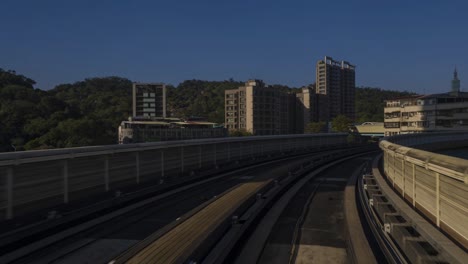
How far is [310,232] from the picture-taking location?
39.1 feet

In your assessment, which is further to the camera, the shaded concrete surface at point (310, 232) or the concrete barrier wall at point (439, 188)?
the shaded concrete surface at point (310, 232)

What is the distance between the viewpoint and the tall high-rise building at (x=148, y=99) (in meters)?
164

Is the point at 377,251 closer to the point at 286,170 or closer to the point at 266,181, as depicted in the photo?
the point at 266,181

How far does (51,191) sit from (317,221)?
9.13m

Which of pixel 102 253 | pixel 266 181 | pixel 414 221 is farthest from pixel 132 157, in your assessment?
pixel 414 221

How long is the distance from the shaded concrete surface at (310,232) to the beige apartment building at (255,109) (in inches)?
5761

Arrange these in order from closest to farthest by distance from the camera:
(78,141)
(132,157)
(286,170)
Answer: (132,157), (286,170), (78,141)

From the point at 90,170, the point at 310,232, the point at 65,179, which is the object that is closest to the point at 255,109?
the point at 90,170

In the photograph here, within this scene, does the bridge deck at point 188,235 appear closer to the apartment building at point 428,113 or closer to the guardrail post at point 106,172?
the guardrail post at point 106,172

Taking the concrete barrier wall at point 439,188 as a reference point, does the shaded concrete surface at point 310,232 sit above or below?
below

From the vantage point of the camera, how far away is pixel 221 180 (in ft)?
75.2

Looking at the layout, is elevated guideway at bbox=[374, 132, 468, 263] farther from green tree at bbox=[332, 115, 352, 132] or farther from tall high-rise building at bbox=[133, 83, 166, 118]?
tall high-rise building at bbox=[133, 83, 166, 118]

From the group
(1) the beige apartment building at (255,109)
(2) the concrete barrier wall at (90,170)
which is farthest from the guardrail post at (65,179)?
(1) the beige apartment building at (255,109)

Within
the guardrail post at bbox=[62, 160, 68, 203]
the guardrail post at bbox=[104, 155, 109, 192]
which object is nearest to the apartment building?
the guardrail post at bbox=[104, 155, 109, 192]
